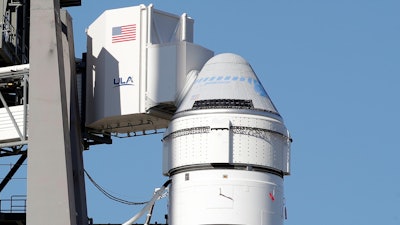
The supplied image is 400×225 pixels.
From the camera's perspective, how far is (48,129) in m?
50.3

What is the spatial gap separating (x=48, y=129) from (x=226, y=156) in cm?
771

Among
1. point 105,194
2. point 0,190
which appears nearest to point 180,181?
point 105,194

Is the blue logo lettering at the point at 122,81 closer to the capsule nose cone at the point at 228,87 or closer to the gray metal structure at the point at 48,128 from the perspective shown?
the capsule nose cone at the point at 228,87

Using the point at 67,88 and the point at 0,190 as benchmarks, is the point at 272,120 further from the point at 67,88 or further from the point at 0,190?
the point at 0,190

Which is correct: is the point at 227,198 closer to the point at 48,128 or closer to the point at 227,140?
the point at 227,140

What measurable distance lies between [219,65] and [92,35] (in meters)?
6.89

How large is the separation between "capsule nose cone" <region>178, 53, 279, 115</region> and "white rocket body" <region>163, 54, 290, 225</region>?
40 mm

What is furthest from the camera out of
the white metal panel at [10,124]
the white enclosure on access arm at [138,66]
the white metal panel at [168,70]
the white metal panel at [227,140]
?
the white enclosure on access arm at [138,66]

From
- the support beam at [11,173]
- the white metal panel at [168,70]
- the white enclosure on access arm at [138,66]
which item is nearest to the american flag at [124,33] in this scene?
the white enclosure on access arm at [138,66]

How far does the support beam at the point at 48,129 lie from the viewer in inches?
1948

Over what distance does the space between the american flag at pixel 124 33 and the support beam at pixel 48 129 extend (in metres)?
7.37

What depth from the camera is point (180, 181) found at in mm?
55156

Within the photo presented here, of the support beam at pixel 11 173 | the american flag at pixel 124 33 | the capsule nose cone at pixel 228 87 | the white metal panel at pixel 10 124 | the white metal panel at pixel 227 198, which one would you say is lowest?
the white metal panel at pixel 227 198

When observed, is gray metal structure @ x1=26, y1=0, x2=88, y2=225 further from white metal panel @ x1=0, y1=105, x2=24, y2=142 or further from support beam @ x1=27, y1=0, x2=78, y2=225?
white metal panel @ x1=0, y1=105, x2=24, y2=142
